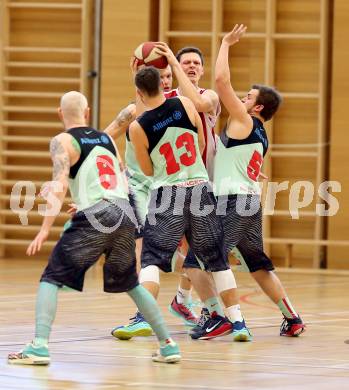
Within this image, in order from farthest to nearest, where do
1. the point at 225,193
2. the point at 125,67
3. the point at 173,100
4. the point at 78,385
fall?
the point at 125,67 < the point at 225,193 < the point at 173,100 < the point at 78,385

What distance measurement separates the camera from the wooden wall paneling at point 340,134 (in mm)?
13477

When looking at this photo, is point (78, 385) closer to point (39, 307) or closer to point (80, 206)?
point (39, 307)

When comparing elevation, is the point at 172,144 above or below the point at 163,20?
below

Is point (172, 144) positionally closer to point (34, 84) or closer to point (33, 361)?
point (33, 361)

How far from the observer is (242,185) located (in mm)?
7500

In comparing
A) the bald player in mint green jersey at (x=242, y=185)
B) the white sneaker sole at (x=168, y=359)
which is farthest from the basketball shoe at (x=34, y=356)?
the bald player in mint green jersey at (x=242, y=185)

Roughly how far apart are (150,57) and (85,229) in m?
1.77

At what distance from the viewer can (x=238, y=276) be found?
12.9 meters

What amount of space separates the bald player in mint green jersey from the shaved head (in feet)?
4.78

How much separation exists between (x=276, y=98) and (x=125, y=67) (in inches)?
260

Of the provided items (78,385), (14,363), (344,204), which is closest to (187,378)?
(78,385)

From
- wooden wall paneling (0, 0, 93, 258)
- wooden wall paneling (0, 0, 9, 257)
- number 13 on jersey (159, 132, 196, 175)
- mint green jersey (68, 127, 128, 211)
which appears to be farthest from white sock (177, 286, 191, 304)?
wooden wall paneling (0, 0, 9, 257)

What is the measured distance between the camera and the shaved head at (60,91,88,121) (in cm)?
607

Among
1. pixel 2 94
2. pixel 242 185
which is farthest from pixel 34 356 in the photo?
pixel 2 94
